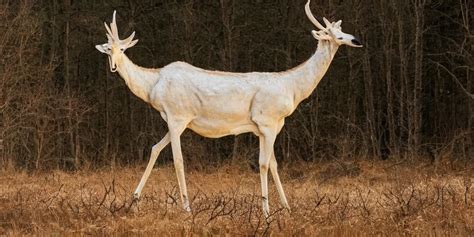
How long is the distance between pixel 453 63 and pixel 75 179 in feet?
31.9

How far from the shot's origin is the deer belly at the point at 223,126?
9875 mm

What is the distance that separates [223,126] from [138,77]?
4.19 feet

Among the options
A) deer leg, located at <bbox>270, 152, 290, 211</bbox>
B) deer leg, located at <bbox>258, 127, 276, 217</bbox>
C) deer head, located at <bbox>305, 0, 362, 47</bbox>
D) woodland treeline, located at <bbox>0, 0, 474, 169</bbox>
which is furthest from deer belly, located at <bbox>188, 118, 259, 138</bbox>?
woodland treeline, located at <bbox>0, 0, 474, 169</bbox>

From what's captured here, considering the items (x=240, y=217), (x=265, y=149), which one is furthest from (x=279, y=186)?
(x=240, y=217)

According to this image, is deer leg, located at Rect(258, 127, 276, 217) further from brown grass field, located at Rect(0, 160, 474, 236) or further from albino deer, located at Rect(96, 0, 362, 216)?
brown grass field, located at Rect(0, 160, 474, 236)

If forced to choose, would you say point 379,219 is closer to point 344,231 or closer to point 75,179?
point 344,231

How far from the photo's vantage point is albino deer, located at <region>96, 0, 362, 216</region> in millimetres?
9758

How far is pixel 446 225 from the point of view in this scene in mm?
8711

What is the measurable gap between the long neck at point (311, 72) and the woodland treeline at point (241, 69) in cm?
852

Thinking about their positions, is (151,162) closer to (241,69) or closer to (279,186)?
(279,186)

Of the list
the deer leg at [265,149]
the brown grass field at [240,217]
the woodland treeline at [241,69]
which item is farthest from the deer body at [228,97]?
the woodland treeline at [241,69]

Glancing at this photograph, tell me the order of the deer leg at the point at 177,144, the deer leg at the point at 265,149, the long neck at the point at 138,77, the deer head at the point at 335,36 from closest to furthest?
the deer leg at the point at 265,149 < the deer leg at the point at 177,144 < the deer head at the point at 335,36 < the long neck at the point at 138,77

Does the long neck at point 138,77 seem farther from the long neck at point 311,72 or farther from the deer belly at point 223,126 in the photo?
the long neck at point 311,72

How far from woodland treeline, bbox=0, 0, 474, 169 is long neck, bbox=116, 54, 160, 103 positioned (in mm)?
8920
